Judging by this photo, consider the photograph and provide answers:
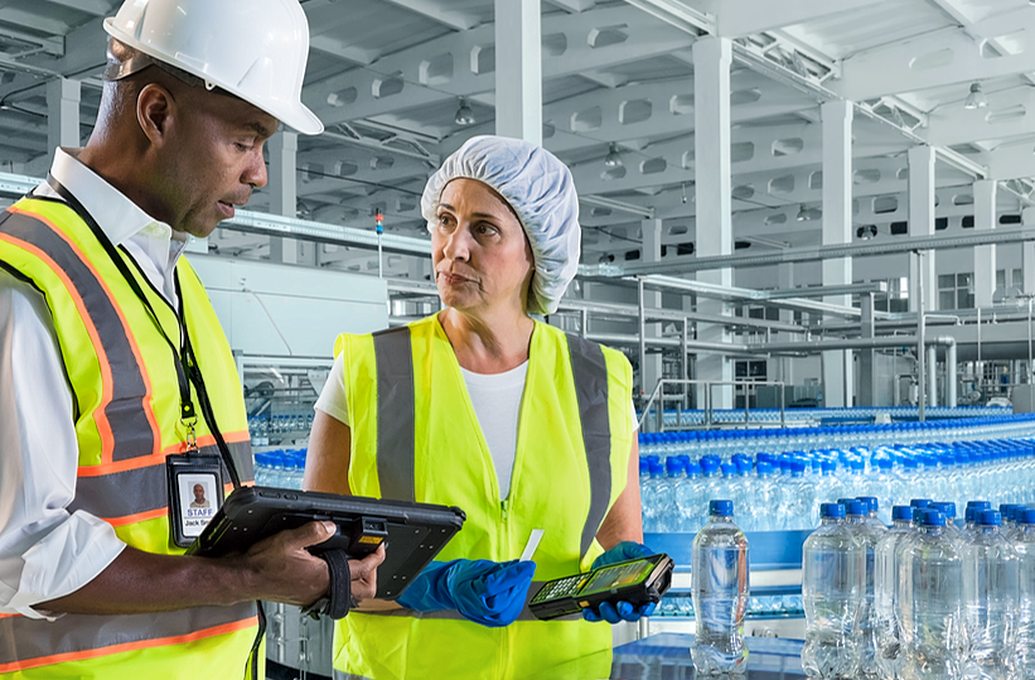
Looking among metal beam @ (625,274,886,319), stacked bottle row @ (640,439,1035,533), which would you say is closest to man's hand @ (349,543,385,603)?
stacked bottle row @ (640,439,1035,533)

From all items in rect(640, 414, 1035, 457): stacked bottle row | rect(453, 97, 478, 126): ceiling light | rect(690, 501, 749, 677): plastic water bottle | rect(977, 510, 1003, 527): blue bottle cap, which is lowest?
rect(690, 501, 749, 677): plastic water bottle

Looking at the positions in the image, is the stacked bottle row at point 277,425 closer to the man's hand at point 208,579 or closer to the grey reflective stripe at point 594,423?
the grey reflective stripe at point 594,423

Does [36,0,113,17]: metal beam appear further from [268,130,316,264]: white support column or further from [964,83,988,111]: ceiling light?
[964,83,988,111]: ceiling light

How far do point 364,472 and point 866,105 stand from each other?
12535 mm

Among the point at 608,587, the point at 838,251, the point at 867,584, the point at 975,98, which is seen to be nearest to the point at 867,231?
the point at 975,98

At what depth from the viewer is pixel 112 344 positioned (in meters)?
1.20

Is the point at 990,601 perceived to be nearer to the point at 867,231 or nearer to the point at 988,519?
the point at 988,519

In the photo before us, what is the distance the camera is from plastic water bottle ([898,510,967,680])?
1.60 m

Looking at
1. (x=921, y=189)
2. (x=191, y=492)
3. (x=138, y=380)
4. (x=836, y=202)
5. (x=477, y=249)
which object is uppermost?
(x=921, y=189)

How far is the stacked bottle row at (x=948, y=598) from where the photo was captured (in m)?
1.60

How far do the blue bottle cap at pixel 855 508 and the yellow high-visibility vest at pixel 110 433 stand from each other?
3.24 feet

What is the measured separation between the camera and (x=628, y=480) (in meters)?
1.99

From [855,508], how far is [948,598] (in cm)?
19

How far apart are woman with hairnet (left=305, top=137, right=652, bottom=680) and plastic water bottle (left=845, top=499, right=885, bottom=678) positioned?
359mm
